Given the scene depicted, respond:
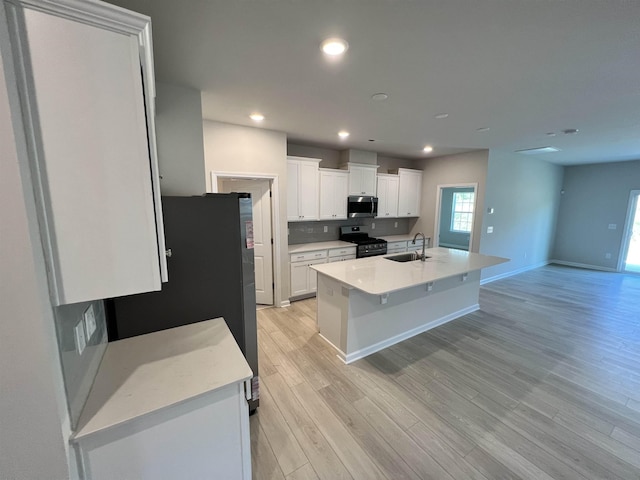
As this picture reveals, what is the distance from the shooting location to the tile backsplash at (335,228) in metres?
4.70

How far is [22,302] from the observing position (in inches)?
26.9

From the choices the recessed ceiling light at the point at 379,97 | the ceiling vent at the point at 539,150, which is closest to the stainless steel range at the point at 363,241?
the recessed ceiling light at the point at 379,97

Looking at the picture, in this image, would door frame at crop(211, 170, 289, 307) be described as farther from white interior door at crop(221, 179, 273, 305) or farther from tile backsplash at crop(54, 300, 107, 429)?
tile backsplash at crop(54, 300, 107, 429)

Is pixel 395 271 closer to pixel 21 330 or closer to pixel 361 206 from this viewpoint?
pixel 361 206

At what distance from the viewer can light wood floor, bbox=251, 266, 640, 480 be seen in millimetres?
1640

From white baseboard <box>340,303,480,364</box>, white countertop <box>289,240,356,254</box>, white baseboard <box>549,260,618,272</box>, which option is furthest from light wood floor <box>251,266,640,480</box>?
white baseboard <box>549,260,618,272</box>

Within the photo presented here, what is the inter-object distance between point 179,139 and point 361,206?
346 centimetres

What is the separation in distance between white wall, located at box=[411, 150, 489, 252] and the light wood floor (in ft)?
7.45

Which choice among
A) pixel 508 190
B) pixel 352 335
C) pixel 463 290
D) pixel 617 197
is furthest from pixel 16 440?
pixel 617 197

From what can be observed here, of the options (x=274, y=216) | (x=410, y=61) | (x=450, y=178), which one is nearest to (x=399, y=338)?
(x=274, y=216)

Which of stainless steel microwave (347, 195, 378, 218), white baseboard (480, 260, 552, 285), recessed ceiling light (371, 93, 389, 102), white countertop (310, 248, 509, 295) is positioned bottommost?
white baseboard (480, 260, 552, 285)

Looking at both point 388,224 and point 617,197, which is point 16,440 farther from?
point 617,197

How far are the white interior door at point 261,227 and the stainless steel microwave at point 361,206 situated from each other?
1.77 meters

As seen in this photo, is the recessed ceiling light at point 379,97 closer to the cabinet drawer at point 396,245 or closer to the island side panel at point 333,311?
the island side panel at point 333,311
